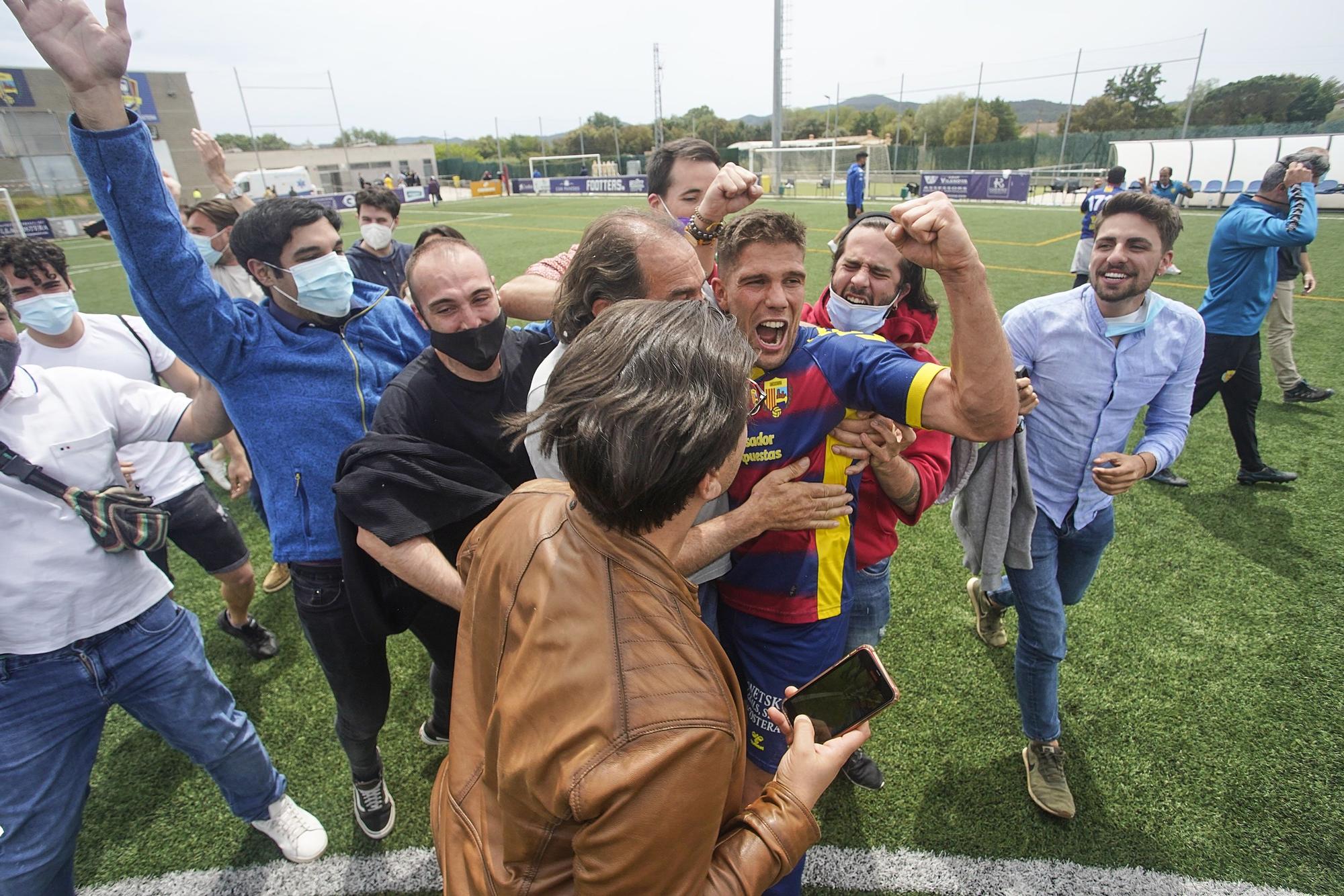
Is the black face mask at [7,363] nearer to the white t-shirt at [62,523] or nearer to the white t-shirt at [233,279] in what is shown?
the white t-shirt at [62,523]

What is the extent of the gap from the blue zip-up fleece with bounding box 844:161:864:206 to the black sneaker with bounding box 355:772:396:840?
64.2ft

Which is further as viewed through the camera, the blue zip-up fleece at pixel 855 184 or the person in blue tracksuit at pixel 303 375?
the blue zip-up fleece at pixel 855 184

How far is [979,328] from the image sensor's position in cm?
146

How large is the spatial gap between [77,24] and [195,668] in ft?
6.66

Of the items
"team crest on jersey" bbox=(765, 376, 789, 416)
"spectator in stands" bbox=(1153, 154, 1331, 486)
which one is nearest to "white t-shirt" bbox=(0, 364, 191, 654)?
"team crest on jersey" bbox=(765, 376, 789, 416)

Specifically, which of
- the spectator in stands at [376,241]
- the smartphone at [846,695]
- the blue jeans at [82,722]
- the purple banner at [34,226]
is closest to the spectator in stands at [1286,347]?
the smartphone at [846,695]

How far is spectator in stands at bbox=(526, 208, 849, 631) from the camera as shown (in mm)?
1713

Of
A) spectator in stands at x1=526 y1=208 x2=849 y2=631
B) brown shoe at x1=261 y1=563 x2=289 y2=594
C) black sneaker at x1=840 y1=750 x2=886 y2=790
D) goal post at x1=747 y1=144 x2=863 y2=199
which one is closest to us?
spectator in stands at x1=526 y1=208 x2=849 y2=631

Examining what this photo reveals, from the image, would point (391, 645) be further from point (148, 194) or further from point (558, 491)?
point (558, 491)

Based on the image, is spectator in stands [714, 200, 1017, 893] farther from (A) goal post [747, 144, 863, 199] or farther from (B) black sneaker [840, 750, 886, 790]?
(A) goal post [747, 144, 863, 199]

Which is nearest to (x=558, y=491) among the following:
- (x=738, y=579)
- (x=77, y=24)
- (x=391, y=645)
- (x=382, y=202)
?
(x=738, y=579)

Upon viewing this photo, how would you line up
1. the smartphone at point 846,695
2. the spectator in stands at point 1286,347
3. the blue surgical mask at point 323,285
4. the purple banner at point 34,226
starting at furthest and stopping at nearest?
the purple banner at point 34,226 → the spectator in stands at point 1286,347 → the blue surgical mask at point 323,285 → the smartphone at point 846,695

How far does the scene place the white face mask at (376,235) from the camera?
17.8ft

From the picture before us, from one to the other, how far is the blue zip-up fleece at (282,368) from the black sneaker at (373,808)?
3.70 feet
